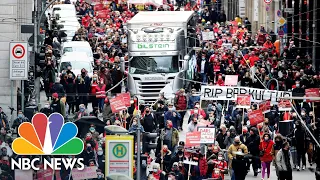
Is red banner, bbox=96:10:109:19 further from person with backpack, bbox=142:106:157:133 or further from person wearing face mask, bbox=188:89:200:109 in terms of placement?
person with backpack, bbox=142:106:157:133

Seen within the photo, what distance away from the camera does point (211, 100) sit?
4791cm

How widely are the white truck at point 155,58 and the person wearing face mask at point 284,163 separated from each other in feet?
44.4

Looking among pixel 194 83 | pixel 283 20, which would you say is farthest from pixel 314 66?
pixel 194 83

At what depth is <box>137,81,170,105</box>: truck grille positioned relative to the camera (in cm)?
5284

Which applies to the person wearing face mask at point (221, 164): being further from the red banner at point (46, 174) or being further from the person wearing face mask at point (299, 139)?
the red banner at point (46, 174)

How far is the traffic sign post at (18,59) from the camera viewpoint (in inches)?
1796

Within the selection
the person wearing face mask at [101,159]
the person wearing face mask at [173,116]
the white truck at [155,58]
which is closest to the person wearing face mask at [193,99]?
the white truck at [155,58]

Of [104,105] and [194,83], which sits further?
[194,83]

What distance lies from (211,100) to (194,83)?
27.5 ft

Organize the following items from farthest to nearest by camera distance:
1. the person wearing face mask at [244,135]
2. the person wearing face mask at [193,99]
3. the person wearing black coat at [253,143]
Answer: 1. the person wearing face mask at [193,99]
2. the person wearing face mask at [244,135]
3. the person wearing black coat at [253,143]

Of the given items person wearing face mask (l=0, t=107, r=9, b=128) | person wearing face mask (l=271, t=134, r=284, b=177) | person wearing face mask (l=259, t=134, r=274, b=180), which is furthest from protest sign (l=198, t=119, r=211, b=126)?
person wearing face mask (l=0, t=107, r=9, b=128)

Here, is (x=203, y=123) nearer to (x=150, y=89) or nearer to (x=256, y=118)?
(x=256, y=118)

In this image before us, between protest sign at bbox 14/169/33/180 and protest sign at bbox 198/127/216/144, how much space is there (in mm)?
Result: 4561

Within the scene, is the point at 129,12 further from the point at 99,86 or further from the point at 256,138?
the point at 256,138
